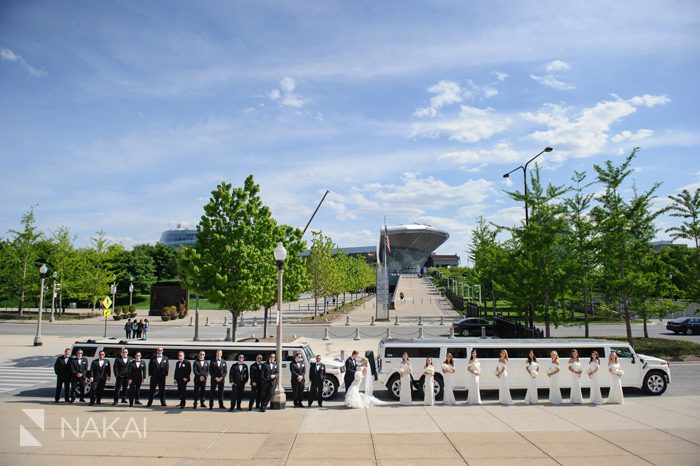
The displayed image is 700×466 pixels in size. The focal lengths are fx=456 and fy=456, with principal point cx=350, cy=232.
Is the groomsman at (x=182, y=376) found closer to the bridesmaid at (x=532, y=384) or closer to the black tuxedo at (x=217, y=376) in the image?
the black tuxedo at (x=217, y=376)

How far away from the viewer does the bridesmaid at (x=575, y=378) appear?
46.9 ft

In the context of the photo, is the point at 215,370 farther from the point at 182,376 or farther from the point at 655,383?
the point at 655,383

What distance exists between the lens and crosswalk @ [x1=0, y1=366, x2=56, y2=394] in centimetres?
1727

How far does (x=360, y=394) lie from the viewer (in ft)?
47.0

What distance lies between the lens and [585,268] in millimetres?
26062

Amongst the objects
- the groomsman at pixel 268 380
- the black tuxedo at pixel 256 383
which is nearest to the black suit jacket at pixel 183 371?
the black tuxedo at pixel 256 383

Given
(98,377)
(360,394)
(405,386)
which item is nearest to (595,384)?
(405,386)

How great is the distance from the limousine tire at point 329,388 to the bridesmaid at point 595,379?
26.7 feet

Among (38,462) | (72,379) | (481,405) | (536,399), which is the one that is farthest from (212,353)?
(536,399)

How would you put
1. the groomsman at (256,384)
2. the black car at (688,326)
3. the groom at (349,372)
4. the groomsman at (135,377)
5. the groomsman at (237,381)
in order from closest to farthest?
the groomsman at (237,381) < the groomsman at (256,384) < the groomsman at (135,377) < the groom at (349,372) < the black car at (688,326)

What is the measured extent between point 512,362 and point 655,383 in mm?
4999

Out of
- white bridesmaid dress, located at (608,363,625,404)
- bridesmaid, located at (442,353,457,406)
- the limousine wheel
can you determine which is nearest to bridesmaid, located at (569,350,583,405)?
white bridesmaid dress, located at (608,363,625,404)

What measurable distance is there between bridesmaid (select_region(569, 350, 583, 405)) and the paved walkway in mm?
584

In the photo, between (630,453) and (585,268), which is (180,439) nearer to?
(630,453)
